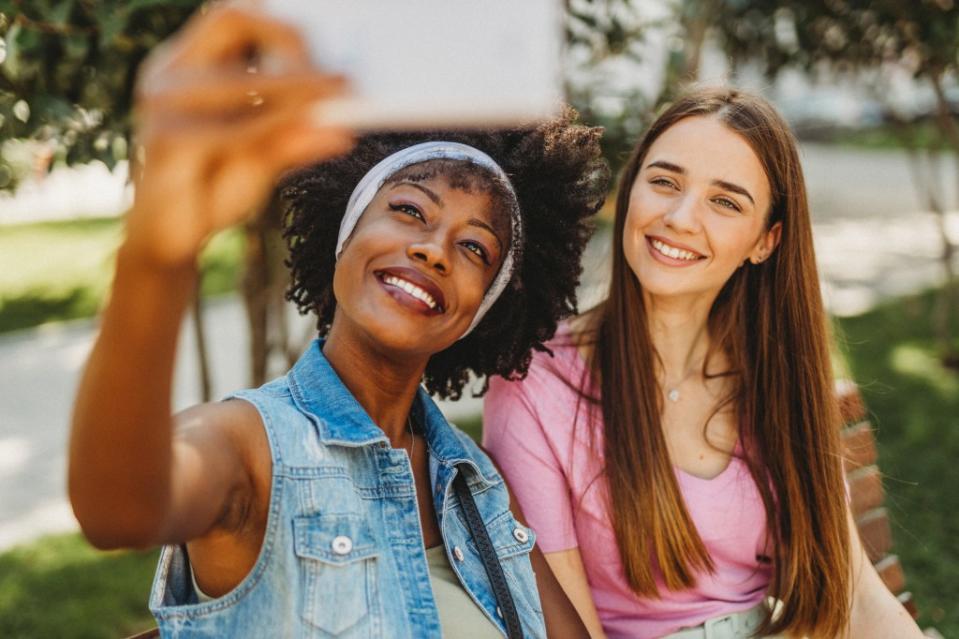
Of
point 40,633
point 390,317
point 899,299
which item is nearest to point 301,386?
point 390,317

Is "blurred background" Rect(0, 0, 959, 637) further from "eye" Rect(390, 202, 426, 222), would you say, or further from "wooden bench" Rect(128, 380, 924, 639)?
"eye" Rect(390, 202, 426, 222)

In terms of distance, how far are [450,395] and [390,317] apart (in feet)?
2.58

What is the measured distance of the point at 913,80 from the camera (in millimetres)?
5316

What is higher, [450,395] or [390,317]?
[390,317]

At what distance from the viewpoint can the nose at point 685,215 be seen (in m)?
2.45

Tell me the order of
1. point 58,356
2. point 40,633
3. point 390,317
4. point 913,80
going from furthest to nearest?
point 58,356, point 913,80, point 40,633, point 390,317

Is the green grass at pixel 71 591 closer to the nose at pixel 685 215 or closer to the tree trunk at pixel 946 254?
the nose at pixel 685 215

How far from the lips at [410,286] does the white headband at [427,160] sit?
162mm

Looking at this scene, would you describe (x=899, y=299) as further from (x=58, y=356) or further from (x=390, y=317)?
(x=390, y=317)

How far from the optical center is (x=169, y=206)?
976 mm

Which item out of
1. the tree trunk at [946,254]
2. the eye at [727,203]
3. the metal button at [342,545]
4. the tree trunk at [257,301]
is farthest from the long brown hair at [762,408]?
the tree trunk at [946,254]

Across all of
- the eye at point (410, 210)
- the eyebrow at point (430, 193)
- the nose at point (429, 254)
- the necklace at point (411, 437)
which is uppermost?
the eyebrow at point (430, 193)

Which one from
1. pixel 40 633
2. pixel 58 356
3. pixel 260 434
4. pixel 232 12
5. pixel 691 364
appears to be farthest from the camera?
pixel 58 356

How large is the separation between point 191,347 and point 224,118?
7.12 meters
